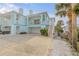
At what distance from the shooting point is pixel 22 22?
8.47 feet

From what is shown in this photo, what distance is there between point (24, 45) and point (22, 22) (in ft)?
1.02

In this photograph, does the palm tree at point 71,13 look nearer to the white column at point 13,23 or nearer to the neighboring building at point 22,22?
the neighboring building at point 22,22

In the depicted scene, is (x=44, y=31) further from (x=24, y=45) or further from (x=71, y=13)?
(x=71, y=13)

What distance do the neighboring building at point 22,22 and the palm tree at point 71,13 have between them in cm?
20

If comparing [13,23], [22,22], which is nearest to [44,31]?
[22,22]

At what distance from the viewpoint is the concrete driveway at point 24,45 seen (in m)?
2.53

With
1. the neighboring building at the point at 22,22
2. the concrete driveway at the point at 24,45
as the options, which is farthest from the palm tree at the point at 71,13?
the concrete driveway at the point at 24,45

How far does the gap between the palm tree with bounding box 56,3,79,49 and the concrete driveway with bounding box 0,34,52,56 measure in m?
0.32

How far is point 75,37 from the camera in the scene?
8.34 ft

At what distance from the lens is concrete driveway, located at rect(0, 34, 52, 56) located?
2.53 metres

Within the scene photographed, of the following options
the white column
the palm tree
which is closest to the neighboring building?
the white column

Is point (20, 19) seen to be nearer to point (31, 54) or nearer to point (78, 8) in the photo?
point (31, 54)

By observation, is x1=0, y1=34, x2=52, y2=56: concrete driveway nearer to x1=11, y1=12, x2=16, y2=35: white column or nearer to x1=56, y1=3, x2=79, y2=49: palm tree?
x1=11, y1=12, x2=16, y2=35: white column

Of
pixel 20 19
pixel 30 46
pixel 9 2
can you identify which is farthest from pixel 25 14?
pixel 30 46
